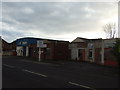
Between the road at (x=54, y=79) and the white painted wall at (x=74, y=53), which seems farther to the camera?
the white painted wall at (x=74, y=53)

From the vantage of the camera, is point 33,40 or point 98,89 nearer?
point 98,89

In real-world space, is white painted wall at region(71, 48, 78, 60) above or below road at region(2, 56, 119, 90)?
above

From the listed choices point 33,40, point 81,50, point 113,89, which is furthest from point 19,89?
point 33,40

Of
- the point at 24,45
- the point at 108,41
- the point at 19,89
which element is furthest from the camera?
the point at 24,45

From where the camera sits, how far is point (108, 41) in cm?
3347

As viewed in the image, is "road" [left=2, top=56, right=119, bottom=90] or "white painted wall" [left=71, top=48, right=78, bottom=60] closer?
"road" [left=2, top=56, right=119, bottom=90]

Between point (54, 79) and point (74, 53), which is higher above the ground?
point (74, 53)

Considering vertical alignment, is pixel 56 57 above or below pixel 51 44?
below

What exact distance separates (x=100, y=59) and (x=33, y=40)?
20.9m

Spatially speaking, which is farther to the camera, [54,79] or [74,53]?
[74,53]

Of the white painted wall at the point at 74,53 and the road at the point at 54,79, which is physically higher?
the white painted wall at the point at 74,53

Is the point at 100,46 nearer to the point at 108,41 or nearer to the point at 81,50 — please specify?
the point at 108,41

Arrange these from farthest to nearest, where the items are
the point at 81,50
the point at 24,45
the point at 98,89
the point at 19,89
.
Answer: the point at 24,45
the point at 81,50
the point at 98,89
the point at 19,89

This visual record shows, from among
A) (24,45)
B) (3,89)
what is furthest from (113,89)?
(24,45)
